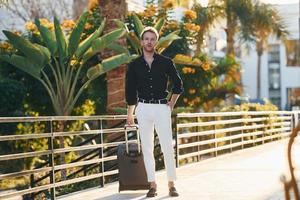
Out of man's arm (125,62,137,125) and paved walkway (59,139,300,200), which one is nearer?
man's arm (125,62,137,125)

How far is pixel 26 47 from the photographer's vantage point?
12.0 metres

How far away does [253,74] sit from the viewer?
76.5m

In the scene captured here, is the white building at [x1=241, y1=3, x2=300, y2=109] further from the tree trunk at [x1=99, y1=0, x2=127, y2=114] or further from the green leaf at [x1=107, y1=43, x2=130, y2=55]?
the green leaf at [x1=107, y1=43, x2=130, y2=55]

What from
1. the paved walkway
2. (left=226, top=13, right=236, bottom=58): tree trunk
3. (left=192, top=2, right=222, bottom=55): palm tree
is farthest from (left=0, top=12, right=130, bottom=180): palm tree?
(left=226, top=13, right=236, bottom=58): tree trunk

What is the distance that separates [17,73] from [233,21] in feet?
53.1

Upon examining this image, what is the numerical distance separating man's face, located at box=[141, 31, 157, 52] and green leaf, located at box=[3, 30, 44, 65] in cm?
498

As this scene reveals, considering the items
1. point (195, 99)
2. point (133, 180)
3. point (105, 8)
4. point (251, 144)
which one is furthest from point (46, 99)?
point (133, 180)

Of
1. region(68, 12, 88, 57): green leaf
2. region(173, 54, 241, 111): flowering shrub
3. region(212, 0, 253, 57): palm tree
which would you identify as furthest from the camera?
region(212, 0, 253, 57): palm tree

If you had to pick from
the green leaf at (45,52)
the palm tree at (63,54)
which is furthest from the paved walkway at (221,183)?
the green leaf at (45,52)

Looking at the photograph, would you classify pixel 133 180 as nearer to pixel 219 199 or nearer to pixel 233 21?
pixel 219 199

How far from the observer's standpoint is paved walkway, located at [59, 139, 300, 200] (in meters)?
7.79

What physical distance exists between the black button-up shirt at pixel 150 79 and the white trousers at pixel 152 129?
0.12 m

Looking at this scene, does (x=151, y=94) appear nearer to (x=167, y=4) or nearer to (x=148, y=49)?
(x=148, y=49)

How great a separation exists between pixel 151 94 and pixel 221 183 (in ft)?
7.52
